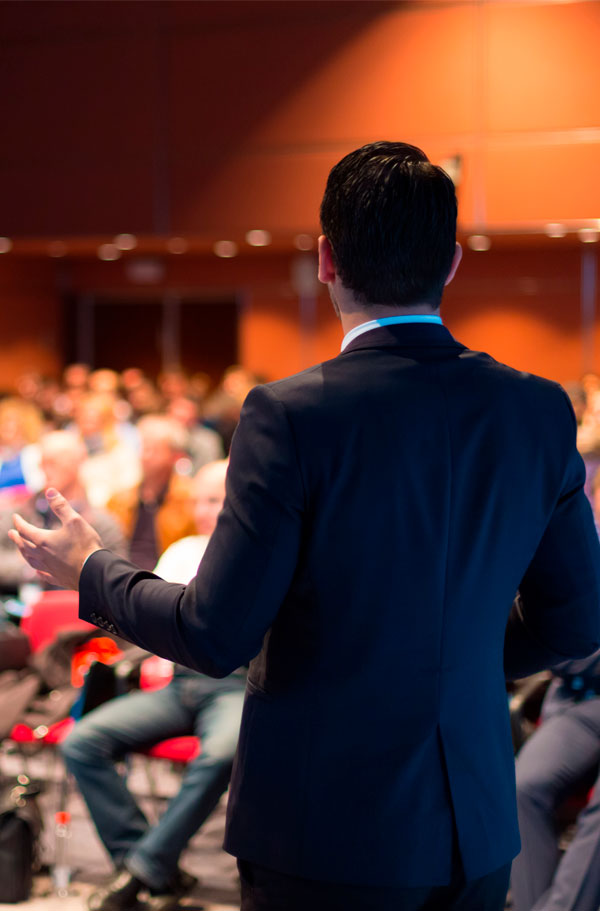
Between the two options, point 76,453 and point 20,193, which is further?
point 20,193

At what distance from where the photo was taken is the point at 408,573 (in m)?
1.19

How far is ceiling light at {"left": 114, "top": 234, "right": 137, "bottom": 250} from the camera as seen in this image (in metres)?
9.93

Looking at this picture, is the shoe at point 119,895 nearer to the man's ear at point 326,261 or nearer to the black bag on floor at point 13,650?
the black bag on floor at point 13,650

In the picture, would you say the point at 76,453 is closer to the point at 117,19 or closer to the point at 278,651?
the point at 278,651

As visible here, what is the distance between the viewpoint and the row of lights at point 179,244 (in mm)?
10031

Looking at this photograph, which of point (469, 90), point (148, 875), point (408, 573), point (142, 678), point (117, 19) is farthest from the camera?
point (117, 19)

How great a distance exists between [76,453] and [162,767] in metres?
1.52

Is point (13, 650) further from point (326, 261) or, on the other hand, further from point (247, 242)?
point (247, 242)

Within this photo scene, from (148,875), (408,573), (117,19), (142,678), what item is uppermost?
(117,19)

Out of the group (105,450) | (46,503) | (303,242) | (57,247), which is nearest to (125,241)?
(57,247)

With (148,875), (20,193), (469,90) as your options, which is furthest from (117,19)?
(148,875)

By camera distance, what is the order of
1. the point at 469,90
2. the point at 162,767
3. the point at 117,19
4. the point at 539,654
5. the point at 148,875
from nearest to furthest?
the point at 539,654 < the point at 148,875 < the point at 162,767 < the point at 469,90 < the point at 117,19

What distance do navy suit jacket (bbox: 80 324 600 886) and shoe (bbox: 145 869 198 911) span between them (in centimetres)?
221

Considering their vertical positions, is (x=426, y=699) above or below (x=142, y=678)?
above
